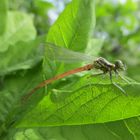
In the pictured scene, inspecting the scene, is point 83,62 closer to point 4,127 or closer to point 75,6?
point 75,6

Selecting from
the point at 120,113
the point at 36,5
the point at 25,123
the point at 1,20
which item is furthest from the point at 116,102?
the point at 36,5

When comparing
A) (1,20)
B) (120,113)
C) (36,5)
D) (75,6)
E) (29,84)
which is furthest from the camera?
(36,5)

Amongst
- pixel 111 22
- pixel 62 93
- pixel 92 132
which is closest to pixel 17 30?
pixel 62 93

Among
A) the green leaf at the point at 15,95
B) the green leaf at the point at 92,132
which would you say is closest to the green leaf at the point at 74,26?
the green leaf at the point at 15,95

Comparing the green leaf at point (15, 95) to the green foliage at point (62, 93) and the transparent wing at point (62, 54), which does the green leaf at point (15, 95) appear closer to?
the green foliage at point (62, 93)

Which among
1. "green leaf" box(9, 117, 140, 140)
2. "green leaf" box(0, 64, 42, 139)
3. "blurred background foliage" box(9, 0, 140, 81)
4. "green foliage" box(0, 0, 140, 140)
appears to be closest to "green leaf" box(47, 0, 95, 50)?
"green foliage" box(0, 0, 140, 140)

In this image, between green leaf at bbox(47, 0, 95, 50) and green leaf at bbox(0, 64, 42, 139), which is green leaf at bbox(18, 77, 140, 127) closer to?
green leaf at bbox(0, 64, 42, 139)

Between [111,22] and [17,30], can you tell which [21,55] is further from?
[111,22]
